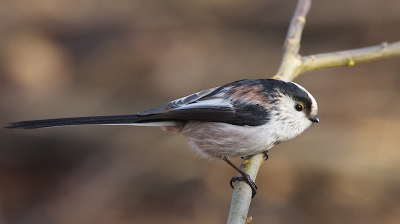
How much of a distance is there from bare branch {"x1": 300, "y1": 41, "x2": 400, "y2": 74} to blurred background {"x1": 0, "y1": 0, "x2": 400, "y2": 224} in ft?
7.31

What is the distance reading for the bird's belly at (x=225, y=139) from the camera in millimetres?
3092

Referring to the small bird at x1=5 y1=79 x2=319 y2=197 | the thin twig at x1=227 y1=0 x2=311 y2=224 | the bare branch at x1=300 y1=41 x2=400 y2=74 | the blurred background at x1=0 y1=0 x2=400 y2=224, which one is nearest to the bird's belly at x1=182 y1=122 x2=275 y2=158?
the small bird at x1=5 y1=79 x2=319 y2=197

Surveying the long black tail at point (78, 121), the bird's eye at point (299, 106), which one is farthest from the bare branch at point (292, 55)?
the long black tail at point (78, 121)

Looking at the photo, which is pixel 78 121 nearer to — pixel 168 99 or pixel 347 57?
pixel 347 57

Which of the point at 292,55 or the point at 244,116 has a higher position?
the point at 292,55

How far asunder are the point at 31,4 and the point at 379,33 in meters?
5.15

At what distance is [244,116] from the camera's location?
10.3 ft

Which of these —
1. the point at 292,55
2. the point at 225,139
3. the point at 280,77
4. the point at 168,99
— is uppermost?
the point at 168,99

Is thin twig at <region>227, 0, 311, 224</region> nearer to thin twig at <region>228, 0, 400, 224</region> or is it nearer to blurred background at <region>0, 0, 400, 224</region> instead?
thin twig at <region>228, 0, 400, 224</region>

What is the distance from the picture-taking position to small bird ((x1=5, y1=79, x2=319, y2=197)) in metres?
3.10

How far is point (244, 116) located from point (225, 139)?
198 mm

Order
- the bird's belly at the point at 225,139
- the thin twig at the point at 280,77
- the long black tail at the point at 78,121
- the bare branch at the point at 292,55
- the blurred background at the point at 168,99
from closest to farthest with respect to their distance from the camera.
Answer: the thin twig at the point at 280,77 → the long black tail at the point at 78,121 → the bird's belly at the point at 225,139 → the bare branch at the point at 292,55 → the blurred background at the point at 168,99

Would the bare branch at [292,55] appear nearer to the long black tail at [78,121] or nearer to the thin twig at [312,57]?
the thin twig at [312,57]

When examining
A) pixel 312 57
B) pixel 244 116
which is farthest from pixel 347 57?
pixel 244 116
